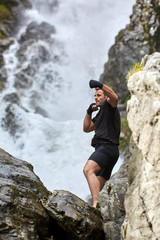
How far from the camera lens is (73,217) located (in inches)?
151

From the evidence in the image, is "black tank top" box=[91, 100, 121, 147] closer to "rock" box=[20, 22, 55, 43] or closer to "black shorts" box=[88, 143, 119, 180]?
"black shorts" box=[88, 143, 119, 180]

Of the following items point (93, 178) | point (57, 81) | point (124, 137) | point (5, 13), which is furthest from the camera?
point (5, 13)

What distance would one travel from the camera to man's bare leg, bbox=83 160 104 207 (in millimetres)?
4758

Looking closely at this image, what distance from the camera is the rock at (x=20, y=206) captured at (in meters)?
3.50

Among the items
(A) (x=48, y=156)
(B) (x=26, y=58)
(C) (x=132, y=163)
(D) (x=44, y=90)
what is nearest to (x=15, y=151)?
(A) (x=48, y=156)

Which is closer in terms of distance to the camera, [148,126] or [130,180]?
[148,126]

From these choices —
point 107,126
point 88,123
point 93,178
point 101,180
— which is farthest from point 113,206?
point 88,123

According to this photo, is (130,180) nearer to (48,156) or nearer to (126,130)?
(126,130)

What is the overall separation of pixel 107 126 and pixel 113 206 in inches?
60.7

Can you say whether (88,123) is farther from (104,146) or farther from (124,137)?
(124,137)

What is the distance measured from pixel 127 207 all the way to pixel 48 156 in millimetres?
9520

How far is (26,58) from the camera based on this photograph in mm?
22516

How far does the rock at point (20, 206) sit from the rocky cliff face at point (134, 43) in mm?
11002

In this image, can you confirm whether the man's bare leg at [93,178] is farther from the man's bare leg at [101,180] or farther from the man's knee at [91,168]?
the man's bare leg at [101,180]
